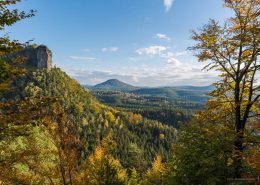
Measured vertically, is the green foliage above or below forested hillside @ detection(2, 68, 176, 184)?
above

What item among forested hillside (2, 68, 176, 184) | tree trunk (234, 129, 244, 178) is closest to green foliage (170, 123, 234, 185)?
tree trunk (234, 129, 244, 178)

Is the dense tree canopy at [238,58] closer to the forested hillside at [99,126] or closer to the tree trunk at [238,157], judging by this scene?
the tree trunk at [238,157]

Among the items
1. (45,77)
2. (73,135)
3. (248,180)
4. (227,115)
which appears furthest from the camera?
(45,77)

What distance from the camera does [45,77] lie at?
196m

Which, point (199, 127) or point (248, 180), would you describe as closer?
point (248, 180)

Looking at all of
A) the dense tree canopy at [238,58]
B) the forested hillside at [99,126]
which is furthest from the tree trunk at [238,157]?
the forested hillside at [99,126]

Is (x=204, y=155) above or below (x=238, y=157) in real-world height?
below

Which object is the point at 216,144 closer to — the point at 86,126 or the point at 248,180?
the point at 248,180

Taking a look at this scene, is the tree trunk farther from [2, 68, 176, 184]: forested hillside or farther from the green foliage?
[2, 68, 176, 184]: forested hillside

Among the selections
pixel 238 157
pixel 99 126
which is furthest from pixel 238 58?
pixel 99 126

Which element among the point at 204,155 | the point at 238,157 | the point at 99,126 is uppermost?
the point at 238,157

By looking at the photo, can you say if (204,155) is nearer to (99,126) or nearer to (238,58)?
(238,58)

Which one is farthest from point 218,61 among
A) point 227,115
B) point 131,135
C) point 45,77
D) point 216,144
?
point 45,77

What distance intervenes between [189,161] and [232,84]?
18.5ft
